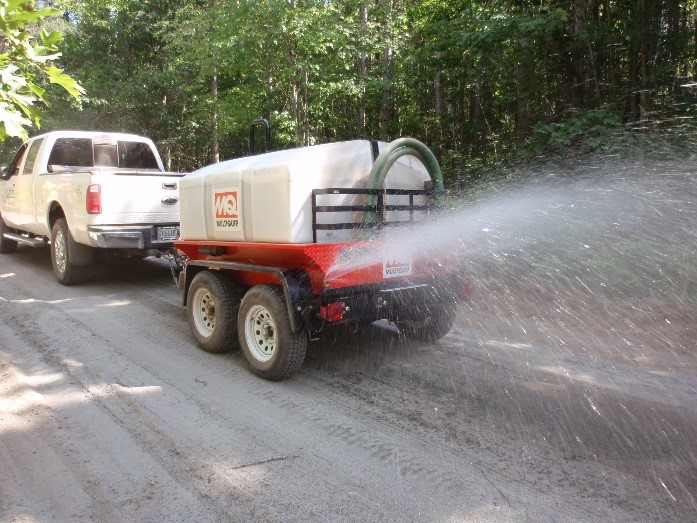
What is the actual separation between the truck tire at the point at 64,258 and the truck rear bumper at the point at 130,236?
0.89m

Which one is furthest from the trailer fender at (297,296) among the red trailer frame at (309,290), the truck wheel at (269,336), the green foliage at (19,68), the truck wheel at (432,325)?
the green foliage at (19,68)

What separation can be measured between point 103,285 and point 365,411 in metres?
6.16

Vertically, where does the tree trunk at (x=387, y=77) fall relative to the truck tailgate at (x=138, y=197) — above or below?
above

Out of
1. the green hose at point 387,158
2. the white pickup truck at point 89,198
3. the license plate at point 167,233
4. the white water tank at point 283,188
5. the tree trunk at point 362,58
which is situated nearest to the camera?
the white water tank at point 283,188

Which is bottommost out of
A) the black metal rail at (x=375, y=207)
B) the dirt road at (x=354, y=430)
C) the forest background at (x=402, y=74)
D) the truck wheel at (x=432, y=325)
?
the dirt road at (x=354, y=430)

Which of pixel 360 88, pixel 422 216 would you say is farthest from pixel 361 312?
pixel 360 88

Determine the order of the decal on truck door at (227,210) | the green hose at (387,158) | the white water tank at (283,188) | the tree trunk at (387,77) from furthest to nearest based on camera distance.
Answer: the tree trunk at (387,77) < the decal on truck door at (227,210) < the green hose at (387,158) < the white water tank at (283,188)

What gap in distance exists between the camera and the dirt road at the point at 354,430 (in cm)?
309

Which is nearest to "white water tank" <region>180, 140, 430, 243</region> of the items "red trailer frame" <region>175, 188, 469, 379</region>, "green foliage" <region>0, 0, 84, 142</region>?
"red trailer frame" <region>175, 188, 469, 379</region>

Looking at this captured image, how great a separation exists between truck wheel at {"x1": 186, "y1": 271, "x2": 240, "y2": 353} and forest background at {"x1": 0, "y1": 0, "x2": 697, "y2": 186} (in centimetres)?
349

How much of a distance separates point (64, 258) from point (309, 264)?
19.2 feet

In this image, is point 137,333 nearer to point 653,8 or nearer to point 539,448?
point 539,448

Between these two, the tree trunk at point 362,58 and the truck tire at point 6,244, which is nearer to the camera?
the truck tire at point 6,244

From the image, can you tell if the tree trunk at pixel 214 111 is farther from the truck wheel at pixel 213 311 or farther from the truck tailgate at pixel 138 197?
the truck wheel at pixel 213 311
